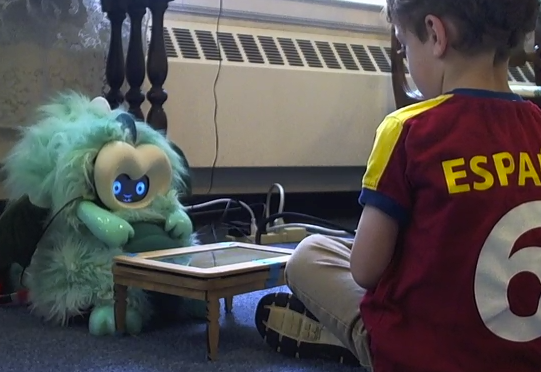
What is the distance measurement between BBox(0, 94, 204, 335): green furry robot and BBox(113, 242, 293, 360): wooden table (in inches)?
2.1

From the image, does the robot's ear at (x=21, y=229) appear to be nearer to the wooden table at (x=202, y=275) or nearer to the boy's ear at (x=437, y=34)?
the wooden table at (x=202, y=275)

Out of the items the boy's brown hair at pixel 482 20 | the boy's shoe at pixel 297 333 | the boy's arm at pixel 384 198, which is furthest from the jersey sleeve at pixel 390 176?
the boy's shoe at pixel 297 333

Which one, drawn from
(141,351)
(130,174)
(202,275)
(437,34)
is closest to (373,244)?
(437,34)

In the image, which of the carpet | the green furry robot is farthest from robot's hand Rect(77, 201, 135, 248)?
the carpet

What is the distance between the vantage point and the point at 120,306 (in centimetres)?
106

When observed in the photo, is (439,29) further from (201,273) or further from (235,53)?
(235,53)

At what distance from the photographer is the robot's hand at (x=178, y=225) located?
1.17m

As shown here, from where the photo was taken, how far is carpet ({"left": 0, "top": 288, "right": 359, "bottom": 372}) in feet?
3.05

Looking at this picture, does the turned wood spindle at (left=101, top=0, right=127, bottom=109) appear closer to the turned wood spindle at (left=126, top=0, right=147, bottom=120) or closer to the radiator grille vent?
the turned wood spindle at (left=126, top=0, right=147, bottom=120)

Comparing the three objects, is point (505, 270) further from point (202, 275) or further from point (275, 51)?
point (275, 51)

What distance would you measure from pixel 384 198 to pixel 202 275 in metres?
0.37

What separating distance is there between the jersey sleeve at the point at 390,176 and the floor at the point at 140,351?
1.16ft

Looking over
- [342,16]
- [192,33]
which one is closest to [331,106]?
[342,16]

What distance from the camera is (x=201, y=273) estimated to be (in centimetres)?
96
